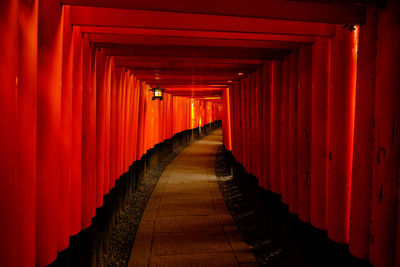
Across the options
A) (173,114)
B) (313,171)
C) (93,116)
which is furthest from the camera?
(173,114)

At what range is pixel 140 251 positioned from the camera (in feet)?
19.5

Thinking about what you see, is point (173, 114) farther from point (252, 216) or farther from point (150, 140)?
point (252, 216)

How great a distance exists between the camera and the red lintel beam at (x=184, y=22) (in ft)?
12.1

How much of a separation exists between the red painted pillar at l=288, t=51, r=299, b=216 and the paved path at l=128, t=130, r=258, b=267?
1517 mm

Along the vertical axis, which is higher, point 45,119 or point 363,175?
point 45,119

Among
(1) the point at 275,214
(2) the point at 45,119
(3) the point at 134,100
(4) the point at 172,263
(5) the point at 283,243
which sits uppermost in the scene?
(3) the point at 134,100

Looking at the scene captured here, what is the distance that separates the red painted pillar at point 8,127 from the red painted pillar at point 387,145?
3.05m

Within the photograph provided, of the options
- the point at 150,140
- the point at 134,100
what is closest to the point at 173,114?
the point at 150,140

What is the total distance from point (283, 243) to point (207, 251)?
150 centimetres

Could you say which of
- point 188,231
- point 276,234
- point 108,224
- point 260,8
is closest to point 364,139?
point 260,8

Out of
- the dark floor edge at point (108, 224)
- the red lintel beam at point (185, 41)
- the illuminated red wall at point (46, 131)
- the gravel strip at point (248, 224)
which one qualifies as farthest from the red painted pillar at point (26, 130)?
the gravel strip at point (248, 224)

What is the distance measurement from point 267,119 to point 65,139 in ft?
14.5

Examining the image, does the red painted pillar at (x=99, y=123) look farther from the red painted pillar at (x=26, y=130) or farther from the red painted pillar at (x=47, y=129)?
the red painted pillar at (x=26, y=130)

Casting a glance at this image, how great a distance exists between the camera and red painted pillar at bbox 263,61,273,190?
252 inches
